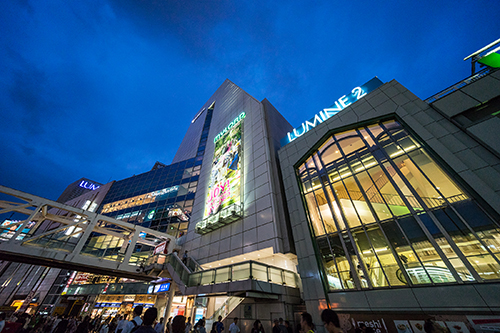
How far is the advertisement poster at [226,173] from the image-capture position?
66.4ft

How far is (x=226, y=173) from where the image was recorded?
22719 millimetres

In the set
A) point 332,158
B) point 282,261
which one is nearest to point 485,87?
point 332,158

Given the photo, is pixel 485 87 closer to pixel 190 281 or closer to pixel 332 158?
pixel 332 158

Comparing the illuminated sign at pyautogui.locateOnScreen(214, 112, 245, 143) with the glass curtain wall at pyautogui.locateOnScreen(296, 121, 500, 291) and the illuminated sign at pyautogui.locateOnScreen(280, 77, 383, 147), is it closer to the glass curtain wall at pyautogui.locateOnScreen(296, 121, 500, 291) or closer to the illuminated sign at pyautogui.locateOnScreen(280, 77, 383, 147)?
the illuminated sign at pyautogui.locateOnScreen(280, 77, 383, 147)

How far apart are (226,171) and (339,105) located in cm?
1387

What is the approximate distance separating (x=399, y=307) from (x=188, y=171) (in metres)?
33.1

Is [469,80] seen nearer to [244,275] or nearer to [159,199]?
[244,275]

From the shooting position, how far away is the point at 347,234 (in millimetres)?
11398

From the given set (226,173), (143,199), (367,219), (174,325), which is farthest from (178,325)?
(143,199)

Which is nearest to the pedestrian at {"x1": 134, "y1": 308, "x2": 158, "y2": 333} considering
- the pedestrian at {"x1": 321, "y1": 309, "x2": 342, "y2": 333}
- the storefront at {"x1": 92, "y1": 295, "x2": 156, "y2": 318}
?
the pedestrian at {"x1": 321, "y1": 309, "x2": 342, "y2": 333}

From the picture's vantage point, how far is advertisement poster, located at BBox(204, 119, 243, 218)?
66.4ft

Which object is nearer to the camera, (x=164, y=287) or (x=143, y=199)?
(x=164, y=287)

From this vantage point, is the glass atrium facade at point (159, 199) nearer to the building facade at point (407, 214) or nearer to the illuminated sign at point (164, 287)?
the illuminated sign at point (164, 287)

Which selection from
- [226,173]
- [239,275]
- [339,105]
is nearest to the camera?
[239,275]
